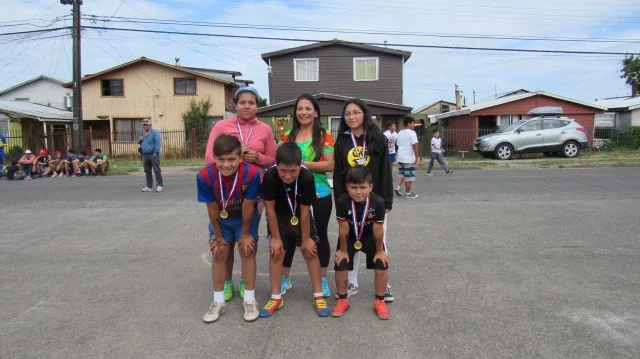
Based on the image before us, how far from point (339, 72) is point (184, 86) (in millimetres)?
9264

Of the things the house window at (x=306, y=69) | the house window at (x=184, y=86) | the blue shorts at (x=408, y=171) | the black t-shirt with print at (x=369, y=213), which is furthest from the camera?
the house window at (x=184, y=86)

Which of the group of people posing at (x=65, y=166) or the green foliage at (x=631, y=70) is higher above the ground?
the green foliage at (x=631, y=70)

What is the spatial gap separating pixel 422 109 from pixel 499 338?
63106mm

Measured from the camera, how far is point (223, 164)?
3.52m

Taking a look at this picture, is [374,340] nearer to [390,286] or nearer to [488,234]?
[390,286]

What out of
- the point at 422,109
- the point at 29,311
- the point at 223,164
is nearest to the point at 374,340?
the point at 223,164

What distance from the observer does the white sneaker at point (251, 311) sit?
3.55m

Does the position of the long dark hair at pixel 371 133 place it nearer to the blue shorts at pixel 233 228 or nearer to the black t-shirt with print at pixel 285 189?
Result: the black t-shirt with print at pixel 285 189

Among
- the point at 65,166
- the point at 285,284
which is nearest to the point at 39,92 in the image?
the point at 65,166

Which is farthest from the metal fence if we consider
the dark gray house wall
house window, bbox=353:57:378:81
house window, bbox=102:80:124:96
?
house window, bbox=353:57:378:81

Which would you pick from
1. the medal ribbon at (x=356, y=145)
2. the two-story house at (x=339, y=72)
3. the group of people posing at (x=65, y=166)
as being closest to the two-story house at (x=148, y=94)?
the two-story house at (x=339, y=72)

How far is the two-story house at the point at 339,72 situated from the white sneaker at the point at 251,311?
23.0 meters

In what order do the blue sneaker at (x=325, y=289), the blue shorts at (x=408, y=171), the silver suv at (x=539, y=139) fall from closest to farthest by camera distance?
1. the blue sneaker at (x=325, y=289)
2. the blue shorts at (x=408, y=171)
3. the silver suv at (x=539, y=139)

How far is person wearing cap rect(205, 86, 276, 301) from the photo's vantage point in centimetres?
390
